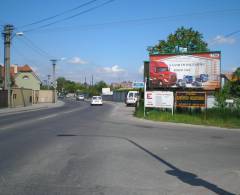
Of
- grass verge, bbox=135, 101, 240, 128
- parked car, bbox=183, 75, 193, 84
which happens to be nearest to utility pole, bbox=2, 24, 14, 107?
grass verge, bbox=135, 101, 240, 128

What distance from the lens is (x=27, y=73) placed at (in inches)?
3922

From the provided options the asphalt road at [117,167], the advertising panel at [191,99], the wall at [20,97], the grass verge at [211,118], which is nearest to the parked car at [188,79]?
the advertising panel at [191,99]

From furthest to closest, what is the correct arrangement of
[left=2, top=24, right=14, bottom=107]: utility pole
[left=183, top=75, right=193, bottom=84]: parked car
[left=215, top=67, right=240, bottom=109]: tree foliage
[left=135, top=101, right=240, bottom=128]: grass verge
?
[left=2, top=24, right=14, bottom=107]: utility pole < [left=183, top=75, right=193, bottom=84]: parked car < [left=215, top=67, right=240, bottom=109]: tree foliage < [left=135, top=101, right=240, bottom=128]: grass verge

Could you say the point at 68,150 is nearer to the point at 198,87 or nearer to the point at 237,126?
the point at 237,126

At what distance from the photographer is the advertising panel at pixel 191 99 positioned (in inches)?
1127

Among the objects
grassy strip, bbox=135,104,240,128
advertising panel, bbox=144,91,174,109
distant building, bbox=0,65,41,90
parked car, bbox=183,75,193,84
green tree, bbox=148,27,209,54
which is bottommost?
grassy strip, bbox=135,104,240,128

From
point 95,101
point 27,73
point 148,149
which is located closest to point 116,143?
point 148,149

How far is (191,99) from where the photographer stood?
2894cm

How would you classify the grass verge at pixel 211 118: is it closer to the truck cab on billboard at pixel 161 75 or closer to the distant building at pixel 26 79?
the truck cab on billboard at pixel 161 75

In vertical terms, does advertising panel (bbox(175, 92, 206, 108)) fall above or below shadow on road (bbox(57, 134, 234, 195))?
above

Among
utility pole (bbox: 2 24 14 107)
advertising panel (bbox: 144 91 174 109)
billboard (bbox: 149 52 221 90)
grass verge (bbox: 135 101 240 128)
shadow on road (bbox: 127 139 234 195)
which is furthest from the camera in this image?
utility pole (bbox: 2 24 14 107)

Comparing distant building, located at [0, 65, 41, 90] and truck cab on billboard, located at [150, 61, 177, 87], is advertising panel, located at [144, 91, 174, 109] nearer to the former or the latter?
truck cab on billboard, located at [150, 61, 177, 87]

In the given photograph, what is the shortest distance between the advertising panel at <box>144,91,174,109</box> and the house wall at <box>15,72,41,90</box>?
72.5m

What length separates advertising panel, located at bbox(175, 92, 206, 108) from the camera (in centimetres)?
2862
